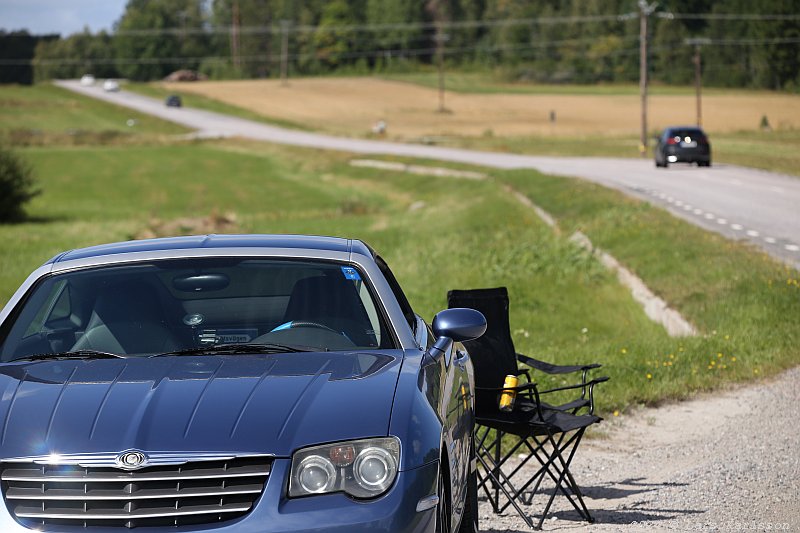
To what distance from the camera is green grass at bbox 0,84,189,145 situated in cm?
9862

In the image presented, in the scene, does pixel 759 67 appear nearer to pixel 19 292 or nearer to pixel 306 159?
pixel 306 159

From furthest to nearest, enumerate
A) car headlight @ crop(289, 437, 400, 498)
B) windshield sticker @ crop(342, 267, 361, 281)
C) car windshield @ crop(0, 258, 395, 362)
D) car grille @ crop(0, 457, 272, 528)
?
windshield sticker @ crop(342, 267, 361, 281), car windshield @ crop(0, 258, 395, 362), car headlight @ crop(289, 437, 400, 498), car grille @ crop(0, 457, 272, 528)

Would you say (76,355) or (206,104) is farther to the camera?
(206,104)

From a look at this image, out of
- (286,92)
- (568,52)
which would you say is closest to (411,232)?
(286,92)

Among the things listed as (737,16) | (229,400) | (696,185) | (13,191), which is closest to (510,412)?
(229,400)

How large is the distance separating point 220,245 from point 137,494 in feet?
6.95

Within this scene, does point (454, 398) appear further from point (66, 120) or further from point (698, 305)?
point (66, 120)

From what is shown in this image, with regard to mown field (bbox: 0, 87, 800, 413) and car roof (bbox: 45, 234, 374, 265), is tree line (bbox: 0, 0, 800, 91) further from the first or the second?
car roof (bbox: 45, 234, 374, 265)

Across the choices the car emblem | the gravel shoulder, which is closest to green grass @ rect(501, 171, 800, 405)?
the gravel shoulder

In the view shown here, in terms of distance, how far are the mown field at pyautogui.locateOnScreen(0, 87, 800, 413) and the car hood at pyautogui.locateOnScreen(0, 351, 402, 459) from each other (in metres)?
6.00

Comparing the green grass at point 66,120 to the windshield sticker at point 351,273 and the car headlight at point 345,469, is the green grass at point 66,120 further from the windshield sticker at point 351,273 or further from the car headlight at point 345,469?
the car headlight at point 345,469

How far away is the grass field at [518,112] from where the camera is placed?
81.6 metres

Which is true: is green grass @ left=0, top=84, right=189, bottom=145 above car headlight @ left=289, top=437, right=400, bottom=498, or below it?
below

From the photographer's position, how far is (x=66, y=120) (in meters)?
114
